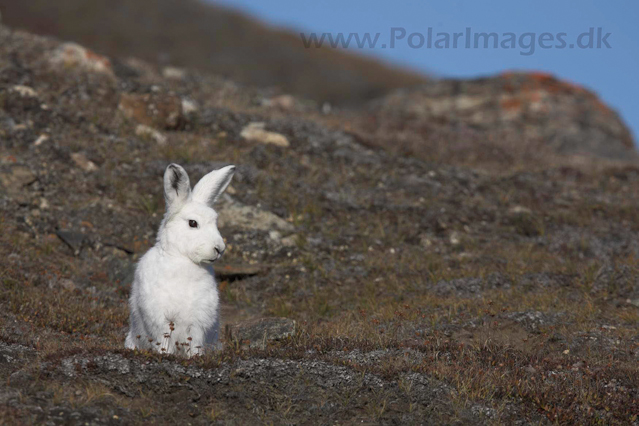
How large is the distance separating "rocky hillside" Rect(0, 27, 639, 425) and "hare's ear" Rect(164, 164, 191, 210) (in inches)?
70.7

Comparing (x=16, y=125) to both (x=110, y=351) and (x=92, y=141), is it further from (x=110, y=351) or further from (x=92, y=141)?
(x=110, y=351)

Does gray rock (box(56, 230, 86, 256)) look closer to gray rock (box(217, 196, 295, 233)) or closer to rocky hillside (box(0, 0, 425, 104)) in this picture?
gray rock (box(217, 196, 295, 233))

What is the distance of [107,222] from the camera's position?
13734 mm

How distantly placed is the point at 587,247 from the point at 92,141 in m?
10.6

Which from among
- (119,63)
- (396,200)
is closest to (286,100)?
(119,63)

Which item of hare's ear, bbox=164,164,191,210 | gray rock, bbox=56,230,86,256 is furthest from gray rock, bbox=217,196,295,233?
hare's ear, bbox=164,164,191,210

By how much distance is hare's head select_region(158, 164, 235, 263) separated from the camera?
8.12 meters

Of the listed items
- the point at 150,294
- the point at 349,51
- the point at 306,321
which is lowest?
the point at 306,321

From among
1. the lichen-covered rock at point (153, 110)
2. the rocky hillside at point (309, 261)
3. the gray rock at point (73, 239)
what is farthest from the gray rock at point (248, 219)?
the lichen-covered rock at point (153, 110)

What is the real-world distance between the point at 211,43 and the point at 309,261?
46.5 metres

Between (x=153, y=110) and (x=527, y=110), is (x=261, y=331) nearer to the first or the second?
(x=153, y=110)

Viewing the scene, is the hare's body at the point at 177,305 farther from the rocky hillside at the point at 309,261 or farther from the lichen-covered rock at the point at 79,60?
the lichen-covered rock at the point at 79,60

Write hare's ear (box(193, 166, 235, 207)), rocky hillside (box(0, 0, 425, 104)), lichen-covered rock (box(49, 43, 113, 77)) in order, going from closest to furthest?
hare's ear (box(193, 166, 235, 207))
lichen-covered rock (box(49, 43, 113, 77))
rocky hillside (box(0, 0, 425, 104))

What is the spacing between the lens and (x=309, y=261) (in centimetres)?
1341
